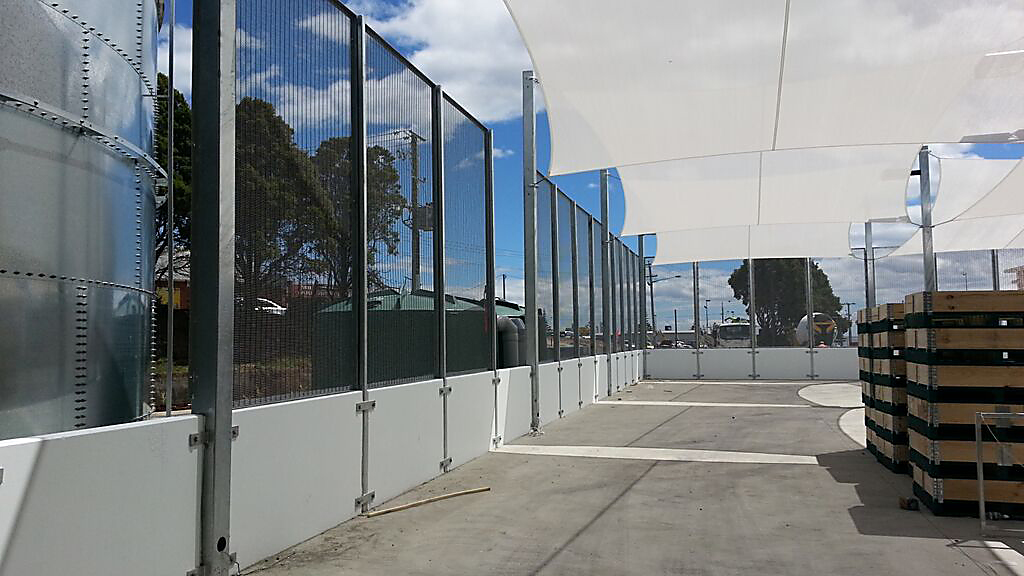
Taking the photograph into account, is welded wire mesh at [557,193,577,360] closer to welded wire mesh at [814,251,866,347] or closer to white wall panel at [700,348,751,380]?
white wall panel at [700,348,751,380]

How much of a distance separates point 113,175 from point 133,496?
187 centimetres

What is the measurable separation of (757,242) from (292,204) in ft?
78.4

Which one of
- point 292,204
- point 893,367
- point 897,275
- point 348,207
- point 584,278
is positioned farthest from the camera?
point 897,275

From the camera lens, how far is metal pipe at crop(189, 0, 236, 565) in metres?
5.03

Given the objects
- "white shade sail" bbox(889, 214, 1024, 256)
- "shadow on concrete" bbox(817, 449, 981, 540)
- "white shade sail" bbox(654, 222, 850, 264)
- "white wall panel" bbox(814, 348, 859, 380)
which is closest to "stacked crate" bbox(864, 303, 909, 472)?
"shadow on concrete" bbox(817, 449, 981, 540)

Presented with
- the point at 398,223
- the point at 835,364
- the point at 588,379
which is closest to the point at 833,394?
the point at 588,379

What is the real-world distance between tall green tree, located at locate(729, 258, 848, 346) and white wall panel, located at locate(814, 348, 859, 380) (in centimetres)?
119

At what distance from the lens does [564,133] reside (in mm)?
12156

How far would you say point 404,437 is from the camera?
26.6 ft

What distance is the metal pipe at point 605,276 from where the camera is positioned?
2186 cm

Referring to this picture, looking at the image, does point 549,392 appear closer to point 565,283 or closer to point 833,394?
point 565,283

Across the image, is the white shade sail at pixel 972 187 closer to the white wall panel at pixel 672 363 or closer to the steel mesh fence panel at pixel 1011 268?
the steel mesh fence panel at pixel 1011 268

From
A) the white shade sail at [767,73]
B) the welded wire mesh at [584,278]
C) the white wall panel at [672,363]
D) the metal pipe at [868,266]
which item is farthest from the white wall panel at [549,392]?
the metal pipe at [868,266]

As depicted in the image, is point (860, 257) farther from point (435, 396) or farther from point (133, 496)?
point (133, 496)
